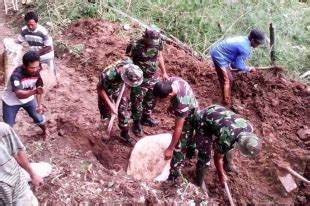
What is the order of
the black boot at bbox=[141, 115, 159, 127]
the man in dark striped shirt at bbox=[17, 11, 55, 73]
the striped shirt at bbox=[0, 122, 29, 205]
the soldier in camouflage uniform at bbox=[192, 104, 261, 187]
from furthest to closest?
the black boot at bbox=[141, 115, 159, 127] → the man in dark striped shirt at bbox=[17, 11, 55, 73] → the soldier in camouflage uniform at bbox=[192, 104, 261, 187] → the striped shirt at bbox=[0, 122, 29, 205]

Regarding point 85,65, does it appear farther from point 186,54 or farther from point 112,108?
point 112,108

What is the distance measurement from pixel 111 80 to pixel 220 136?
149 cm

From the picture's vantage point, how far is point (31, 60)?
459 cm

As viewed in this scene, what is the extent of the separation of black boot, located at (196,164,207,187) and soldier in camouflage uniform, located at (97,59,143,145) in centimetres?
109

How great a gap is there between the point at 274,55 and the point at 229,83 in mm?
1670

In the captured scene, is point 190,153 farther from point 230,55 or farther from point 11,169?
point 11,169

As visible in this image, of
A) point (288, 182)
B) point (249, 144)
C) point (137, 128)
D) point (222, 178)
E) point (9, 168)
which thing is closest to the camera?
point (9, 168)

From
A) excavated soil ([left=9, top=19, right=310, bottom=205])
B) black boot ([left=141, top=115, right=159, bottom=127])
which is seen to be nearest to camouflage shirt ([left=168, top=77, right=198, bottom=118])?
excavated soil ([left=9, top=19, right=310, bottom=205])

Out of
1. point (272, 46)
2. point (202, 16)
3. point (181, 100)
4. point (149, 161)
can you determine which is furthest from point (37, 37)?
point (272, 46)

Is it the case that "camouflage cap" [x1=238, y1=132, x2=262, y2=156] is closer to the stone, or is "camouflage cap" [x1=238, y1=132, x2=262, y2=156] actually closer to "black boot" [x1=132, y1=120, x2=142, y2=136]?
"black boot" [x1=132, y1=120, x2=142, y2=136]

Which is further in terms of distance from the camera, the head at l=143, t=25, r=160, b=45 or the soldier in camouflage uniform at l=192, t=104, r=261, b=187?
the head at l=143, t=25, r=160, b=45

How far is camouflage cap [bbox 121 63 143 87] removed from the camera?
5.02 m

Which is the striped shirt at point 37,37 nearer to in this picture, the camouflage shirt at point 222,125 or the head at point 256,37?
the camouflage shirt at point 222,125

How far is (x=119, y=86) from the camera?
5.39 m
